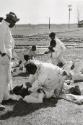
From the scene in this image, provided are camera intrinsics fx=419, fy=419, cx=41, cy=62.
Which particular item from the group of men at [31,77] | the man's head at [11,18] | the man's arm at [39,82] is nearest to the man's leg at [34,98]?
the group of men at [31,77]

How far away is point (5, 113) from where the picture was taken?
873 cm

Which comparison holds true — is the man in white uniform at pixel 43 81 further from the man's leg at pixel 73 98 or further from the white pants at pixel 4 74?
the white pants at pixel 4 74

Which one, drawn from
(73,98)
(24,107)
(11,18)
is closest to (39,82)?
(24,107)

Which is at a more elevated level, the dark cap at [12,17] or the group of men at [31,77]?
the dark cap at [12,17]

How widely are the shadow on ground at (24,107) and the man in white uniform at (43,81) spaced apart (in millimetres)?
128

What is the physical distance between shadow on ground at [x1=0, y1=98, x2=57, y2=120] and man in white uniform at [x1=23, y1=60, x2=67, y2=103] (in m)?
0.13

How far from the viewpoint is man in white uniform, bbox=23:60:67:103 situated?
9.53m

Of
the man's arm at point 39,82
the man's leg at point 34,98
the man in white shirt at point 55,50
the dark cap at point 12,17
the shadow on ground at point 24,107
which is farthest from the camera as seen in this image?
the man in white shirt at point 55,50

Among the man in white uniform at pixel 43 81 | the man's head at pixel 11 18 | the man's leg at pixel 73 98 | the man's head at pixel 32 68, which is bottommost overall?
the man's leg at pixel 73 98

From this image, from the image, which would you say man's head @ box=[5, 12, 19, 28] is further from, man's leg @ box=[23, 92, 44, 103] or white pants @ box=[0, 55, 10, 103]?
man's leg @ box=[23, 92, 44, 103]

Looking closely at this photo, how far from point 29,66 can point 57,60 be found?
18.5 feet

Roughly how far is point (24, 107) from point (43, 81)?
0.83 meters

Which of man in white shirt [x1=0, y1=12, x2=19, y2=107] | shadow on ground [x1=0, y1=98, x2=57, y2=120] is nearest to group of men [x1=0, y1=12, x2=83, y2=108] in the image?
man in white shirt [x1=0, y1=12, x2=19, y2=107]

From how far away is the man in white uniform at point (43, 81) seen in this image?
9531mm
